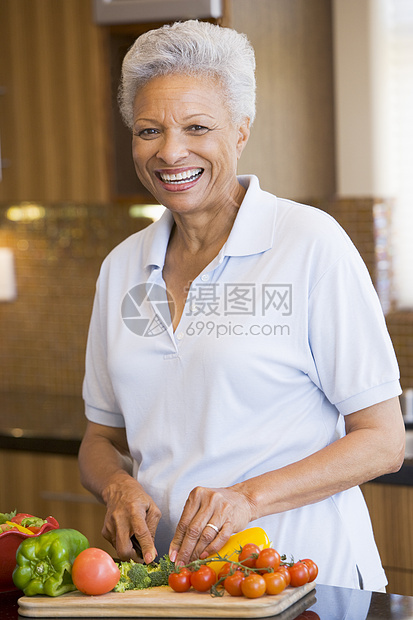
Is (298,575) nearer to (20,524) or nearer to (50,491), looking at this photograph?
(20,524)

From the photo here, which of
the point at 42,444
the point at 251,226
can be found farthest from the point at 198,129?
the point at 42,444

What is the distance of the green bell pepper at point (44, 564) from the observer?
1.06 meters

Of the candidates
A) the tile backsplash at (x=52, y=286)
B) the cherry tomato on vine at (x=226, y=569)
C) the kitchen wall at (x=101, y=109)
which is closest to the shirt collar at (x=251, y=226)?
the cherry tomato on vine at (x=226, y=569)

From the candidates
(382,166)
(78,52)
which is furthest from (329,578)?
(78,52)

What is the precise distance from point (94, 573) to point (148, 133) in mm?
640

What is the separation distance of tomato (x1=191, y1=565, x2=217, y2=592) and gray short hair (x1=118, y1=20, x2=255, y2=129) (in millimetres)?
663

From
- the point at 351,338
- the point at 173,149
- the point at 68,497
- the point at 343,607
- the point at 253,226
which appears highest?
the point at 173,149

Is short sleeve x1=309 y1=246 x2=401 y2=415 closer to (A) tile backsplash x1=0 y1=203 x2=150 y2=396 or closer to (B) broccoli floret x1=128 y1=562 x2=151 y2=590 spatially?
(B) broccoli floret x1=128 y1=562 x2=151 y2=590

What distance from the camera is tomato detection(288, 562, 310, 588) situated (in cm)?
102

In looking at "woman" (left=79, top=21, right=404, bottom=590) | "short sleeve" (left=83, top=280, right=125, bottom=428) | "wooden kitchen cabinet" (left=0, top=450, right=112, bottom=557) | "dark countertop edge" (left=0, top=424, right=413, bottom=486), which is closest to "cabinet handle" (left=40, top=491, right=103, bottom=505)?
"wooden kitchen cabinet" (left=0, top=450, right=112, bottom=557)

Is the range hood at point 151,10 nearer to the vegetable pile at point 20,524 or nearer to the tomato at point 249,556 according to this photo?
the vegetable pile at point 20,524

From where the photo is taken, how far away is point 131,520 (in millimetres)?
1213

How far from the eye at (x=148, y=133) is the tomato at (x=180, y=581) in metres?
0.63

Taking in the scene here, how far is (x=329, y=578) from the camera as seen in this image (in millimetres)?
1256
